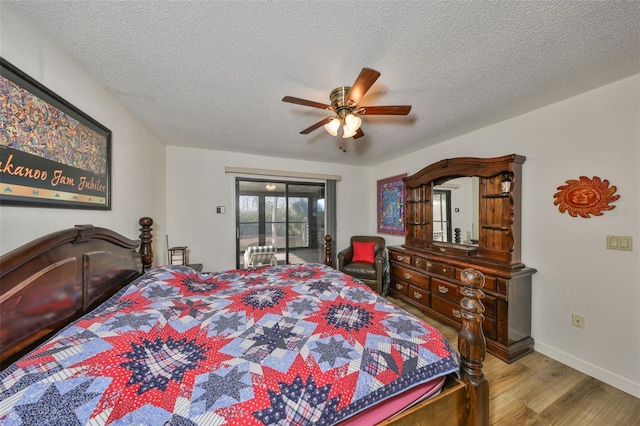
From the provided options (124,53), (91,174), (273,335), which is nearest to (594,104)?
(273,335)

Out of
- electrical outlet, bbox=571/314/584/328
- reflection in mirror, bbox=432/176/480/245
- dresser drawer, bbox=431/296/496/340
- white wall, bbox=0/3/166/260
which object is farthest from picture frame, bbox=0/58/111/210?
electrical outlet, bbox=571/314/584/328

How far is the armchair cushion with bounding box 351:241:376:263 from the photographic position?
12.3 feet

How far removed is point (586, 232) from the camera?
1.89 meters

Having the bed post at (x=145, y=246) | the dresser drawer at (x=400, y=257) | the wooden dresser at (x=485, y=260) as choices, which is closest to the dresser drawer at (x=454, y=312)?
the wooden dresser at (x=485, y=260)

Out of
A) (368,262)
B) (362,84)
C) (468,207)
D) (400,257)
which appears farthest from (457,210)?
(362,84)

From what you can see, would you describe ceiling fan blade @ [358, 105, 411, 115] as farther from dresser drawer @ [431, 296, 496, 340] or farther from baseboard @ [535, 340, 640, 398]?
baseboard @ [535, 340, 640, 398]

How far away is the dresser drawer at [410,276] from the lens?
113 inches

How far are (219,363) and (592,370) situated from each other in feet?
9.53

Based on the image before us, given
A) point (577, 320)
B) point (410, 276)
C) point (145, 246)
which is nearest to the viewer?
point (577, 320)

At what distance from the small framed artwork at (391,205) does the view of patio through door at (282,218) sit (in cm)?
113

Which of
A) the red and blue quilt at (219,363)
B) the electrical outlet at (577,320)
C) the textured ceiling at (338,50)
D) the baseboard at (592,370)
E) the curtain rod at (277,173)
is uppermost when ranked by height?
the textured ceiling at (338,50)

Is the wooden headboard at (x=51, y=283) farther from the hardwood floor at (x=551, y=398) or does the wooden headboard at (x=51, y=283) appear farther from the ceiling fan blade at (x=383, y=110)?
the hardwood floor at (x=551, y=398)

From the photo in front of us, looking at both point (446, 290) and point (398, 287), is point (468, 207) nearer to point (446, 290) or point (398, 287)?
point (446, 290)

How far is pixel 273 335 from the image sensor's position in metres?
1.19
